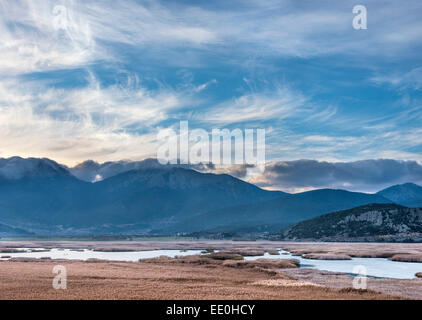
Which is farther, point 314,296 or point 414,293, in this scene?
point 414,293

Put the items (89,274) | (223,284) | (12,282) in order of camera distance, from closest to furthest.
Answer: (12,282) < (223,284) < (89,274)

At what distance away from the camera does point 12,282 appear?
5303cm

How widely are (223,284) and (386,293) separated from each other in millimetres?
19972

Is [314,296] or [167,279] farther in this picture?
[167,279]

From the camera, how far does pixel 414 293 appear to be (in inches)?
2015
